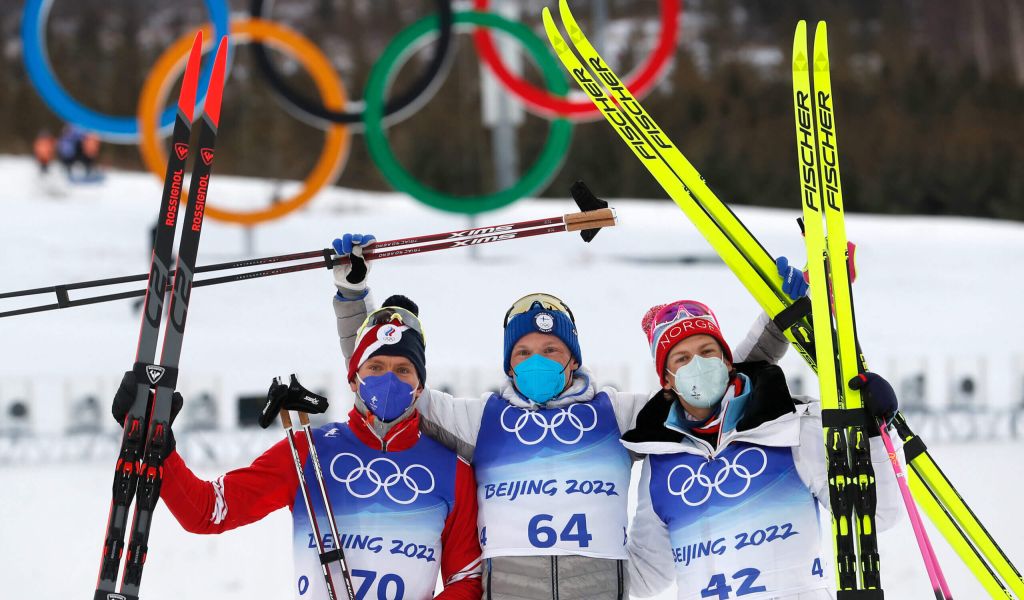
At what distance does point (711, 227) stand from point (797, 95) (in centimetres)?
40

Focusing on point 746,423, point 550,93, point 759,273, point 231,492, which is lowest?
point 231,492

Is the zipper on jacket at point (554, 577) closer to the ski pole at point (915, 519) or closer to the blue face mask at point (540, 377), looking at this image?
the blue face mask at point (540, 377)

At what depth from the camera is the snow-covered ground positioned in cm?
493

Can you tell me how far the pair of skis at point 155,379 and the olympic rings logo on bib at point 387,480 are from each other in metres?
0.42

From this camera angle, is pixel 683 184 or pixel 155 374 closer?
pixel 155 374

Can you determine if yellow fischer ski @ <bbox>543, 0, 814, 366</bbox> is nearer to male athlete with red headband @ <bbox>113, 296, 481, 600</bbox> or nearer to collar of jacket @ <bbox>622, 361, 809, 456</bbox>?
collar of jacket @ <bbox>622, 361, 809, 456</bbox>

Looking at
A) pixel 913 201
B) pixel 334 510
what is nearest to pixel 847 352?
pixel 334 510

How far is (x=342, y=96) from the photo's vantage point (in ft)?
31.2

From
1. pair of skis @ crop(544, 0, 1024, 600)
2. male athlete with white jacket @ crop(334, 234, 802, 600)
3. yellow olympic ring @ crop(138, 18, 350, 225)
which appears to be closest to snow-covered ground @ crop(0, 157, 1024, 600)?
yellow olympic ring @ crop(138, 18, 350, 225)

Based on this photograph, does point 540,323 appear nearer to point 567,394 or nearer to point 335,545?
point 567,394

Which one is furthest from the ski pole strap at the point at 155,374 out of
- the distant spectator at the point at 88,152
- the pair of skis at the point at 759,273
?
the distant spectator at the point at 88,152

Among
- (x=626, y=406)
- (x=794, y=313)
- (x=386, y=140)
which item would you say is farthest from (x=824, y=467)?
(x=386, y=140)

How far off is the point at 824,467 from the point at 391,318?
1056mm

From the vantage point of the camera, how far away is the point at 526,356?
110 inches
